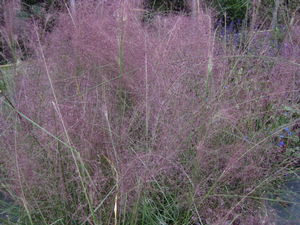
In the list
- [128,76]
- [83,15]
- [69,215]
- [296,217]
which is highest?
[83,15]

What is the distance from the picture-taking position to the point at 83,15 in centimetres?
236

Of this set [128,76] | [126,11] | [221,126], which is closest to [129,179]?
[221,126]

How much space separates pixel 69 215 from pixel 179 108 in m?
0.64

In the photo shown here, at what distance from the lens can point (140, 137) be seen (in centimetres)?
155

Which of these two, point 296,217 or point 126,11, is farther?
point 126,11

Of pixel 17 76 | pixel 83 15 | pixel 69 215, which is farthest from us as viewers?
pixel 83 15

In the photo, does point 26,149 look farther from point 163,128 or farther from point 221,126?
point 221,126

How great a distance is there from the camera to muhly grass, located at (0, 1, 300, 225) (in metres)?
1.18

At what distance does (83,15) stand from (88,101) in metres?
1.11

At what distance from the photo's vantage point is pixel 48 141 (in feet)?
4.33

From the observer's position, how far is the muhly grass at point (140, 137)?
1.18 m

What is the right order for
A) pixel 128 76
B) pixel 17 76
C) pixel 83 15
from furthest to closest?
pixel 83 15
pixel 17 76
pixel 128 76

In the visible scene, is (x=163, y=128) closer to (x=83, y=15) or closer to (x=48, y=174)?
(x=48, y=174)

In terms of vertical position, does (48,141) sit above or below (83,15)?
below
